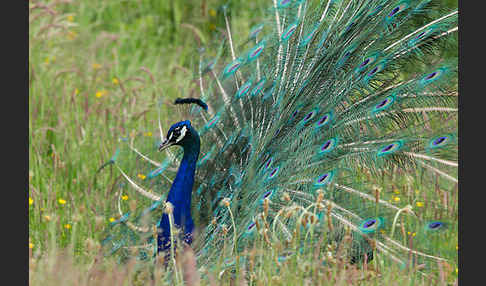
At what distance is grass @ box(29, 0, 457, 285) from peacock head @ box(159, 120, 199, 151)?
0.66 m

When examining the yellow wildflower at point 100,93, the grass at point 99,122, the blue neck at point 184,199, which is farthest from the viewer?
the yellow wildflower at point 100,93

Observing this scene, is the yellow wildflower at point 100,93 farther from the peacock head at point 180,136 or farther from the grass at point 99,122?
the peacock head at point 180,136

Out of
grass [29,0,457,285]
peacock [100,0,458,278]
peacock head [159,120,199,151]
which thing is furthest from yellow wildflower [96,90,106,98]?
peacock head [159,120,199,151]

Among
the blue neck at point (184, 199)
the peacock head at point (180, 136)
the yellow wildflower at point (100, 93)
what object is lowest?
the blue neck at point (184, 199)

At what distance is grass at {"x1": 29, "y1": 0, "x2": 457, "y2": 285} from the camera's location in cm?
407

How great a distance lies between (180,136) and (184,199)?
0.41 m

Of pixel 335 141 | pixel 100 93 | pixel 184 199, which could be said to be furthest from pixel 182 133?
pixel 100 93

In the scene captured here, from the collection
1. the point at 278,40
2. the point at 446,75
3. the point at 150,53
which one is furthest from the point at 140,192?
the point at 150,53

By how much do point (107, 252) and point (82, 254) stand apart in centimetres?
17

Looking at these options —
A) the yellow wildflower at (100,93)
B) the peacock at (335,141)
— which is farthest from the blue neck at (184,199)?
the yellow wildflower at (100,93)

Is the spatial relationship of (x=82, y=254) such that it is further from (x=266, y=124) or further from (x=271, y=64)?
(x=271, y=64)

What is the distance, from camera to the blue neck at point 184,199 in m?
5.10

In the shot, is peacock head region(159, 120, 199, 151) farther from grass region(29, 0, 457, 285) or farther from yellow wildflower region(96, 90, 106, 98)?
yellow wildflower region(96, 90, 106, 98)

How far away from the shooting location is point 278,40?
233 inches
